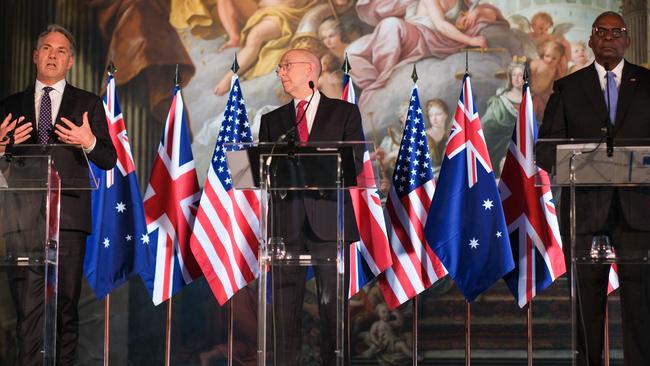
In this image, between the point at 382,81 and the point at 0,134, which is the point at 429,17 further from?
the point at 0,134

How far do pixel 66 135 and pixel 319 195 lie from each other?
1.41m

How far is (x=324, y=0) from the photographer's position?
30.8 feet

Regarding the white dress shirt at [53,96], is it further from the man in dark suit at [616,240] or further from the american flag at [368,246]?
the man in dark suit at [616,240]

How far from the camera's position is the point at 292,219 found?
4598 mm

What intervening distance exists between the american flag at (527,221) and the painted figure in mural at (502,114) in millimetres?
2421

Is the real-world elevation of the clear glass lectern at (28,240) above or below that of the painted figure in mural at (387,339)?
above

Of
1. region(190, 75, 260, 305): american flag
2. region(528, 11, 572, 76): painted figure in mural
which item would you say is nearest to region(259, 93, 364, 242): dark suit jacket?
region(190, 75, 260, 305): american flag

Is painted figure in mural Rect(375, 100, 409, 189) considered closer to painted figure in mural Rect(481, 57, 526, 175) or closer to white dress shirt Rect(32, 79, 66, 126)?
painted figure in mural Rect(481, 57, 526, 175)

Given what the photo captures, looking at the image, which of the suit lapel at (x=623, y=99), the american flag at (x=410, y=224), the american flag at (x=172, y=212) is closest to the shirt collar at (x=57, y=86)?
the american flag at (x=172, y=212)

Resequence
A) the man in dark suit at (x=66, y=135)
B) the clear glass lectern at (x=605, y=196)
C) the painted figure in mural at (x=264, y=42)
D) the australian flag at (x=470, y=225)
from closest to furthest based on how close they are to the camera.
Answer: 1. the clear glass lectern at (x=605, y=196)
2. the man in dark suit at (x=66, y=135)
3. the australian flag at (x=470, y=225)
4. the painted figure in mural at (x=264, y=42)

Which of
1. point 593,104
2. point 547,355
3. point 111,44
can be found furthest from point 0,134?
point 547,355

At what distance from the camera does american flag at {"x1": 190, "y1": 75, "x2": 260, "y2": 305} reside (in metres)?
6.46

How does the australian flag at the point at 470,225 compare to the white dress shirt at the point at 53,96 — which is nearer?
the white dress shirt at the point at 53,96

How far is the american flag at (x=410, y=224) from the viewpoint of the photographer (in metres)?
6.52
